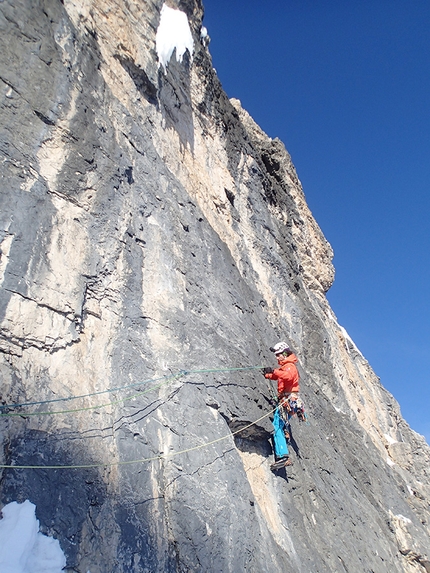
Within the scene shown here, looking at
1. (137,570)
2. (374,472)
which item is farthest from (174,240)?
(374,472)

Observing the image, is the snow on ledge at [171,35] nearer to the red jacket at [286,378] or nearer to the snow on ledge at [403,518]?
the red jacket at [286,378]

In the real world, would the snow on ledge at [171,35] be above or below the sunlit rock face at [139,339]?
above

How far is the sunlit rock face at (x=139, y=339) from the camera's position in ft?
15.7

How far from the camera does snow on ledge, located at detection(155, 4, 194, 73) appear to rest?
9460 millimetres

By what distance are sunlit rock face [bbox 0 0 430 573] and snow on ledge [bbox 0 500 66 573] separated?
0.09 metres

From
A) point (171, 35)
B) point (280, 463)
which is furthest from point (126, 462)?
point (171, 35)

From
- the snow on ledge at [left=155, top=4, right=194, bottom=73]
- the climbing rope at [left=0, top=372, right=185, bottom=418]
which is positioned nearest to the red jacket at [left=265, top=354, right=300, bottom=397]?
the climbing rope at [left=0, top=372, right=185, bottom=418]

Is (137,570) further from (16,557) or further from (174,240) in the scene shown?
(174,240)

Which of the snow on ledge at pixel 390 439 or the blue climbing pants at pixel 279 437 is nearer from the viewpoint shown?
the blue climbing pants at pixel 279 437

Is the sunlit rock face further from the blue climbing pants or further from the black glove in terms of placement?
the black glove

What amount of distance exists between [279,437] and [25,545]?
438 cm

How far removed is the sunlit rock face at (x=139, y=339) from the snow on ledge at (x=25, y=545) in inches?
3.4

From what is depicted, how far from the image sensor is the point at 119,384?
5617 mm

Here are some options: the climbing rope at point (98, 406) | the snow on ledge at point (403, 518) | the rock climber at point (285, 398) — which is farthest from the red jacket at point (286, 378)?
the snow on ledge at point (403, 518)
